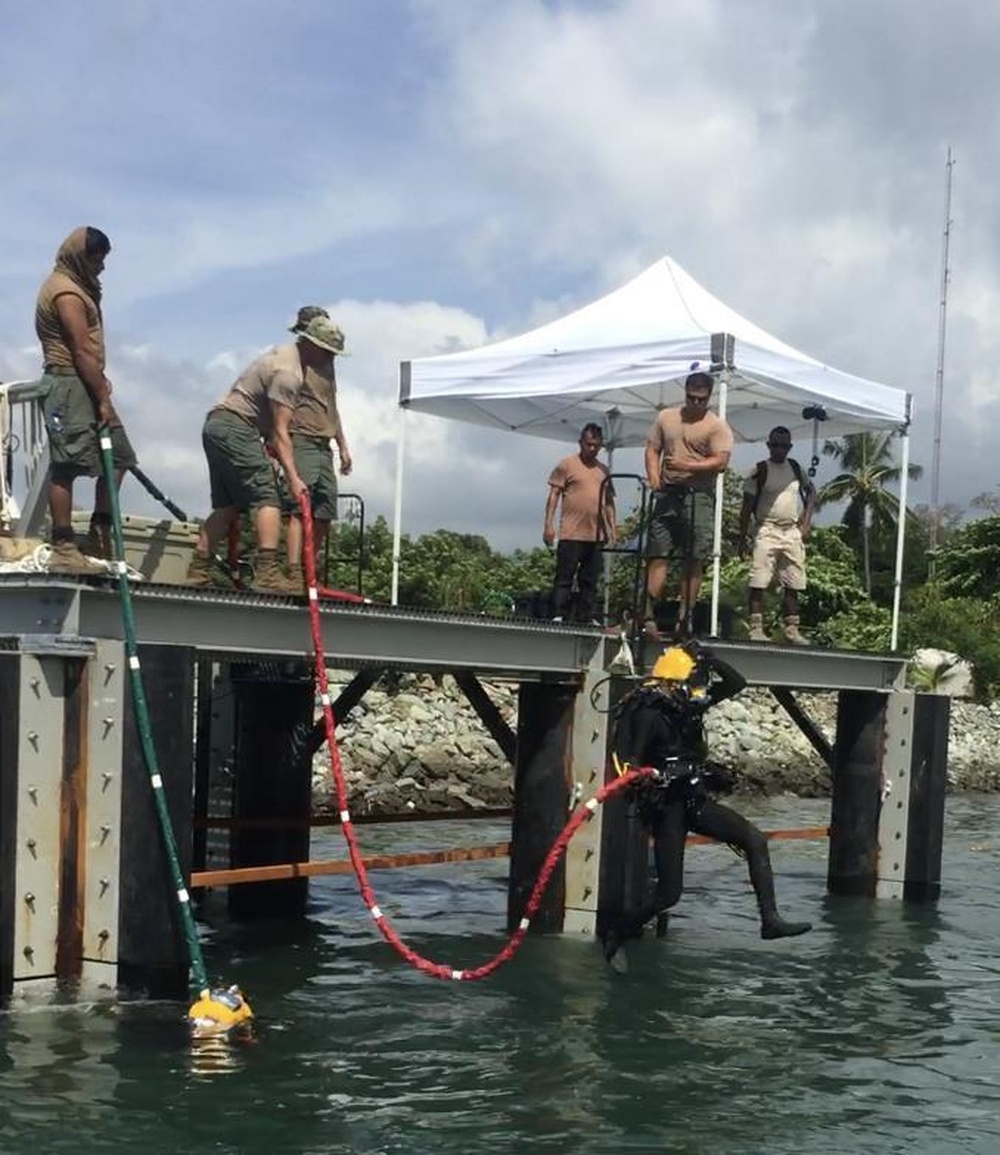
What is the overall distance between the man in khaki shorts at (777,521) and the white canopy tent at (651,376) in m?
0.45

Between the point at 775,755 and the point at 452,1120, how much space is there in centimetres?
2412

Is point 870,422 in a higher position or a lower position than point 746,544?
higher

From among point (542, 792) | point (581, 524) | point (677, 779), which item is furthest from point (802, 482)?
point (677, 779)

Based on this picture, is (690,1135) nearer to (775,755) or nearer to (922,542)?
(775,755)

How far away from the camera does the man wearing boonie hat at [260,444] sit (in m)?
9.49

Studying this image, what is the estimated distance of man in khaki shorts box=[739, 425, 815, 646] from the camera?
13.3 metres

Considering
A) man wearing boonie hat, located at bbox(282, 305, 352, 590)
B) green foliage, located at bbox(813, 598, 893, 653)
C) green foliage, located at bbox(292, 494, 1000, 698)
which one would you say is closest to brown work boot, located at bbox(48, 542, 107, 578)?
man wearing boonie hat, located at bbox(282, 305, 352, 590)

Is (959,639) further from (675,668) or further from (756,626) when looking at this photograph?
(675,668)

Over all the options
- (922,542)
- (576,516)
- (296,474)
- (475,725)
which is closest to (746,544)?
(576,516)

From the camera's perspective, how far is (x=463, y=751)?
2712cm

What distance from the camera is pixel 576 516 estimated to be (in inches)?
493

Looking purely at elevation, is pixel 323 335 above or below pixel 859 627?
above

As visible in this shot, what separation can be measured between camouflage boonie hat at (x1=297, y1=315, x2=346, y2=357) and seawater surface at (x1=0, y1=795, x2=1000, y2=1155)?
393 centimetres

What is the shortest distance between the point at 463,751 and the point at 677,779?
58.1 feet
